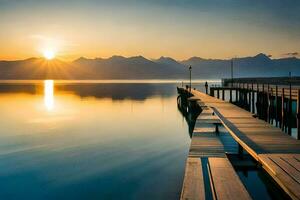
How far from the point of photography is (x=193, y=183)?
9.17m

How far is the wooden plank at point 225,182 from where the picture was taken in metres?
8.20

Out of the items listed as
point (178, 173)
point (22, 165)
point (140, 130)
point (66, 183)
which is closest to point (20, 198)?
point (66, 183)

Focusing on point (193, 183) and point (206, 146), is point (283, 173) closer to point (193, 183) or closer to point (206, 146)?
point (193, 183)

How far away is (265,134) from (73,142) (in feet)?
48.0

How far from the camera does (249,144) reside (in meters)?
12.6

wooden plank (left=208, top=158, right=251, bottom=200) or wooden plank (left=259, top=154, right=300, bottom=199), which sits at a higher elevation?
wooden plank (left=259, top=154, right=300, bottom=199)

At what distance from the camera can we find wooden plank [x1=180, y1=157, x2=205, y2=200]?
27.3 ft

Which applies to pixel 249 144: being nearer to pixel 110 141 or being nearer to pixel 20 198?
pixel 20 198

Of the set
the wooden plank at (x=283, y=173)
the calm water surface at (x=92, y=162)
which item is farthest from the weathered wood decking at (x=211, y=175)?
the calm water surface at (x=92, y=162)

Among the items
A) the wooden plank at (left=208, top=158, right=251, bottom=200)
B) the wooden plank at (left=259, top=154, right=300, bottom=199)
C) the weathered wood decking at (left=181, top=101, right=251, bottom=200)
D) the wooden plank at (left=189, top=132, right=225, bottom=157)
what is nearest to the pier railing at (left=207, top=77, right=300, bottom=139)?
the wooden plank at (left=189, top=132, right=225, bottom=157)

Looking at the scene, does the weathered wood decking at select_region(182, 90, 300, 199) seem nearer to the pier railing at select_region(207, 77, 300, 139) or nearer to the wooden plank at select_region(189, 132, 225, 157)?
the wooden plank at select_region(189, 132, 225, 157)

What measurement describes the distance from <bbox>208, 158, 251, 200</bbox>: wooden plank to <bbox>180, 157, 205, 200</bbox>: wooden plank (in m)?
0.39

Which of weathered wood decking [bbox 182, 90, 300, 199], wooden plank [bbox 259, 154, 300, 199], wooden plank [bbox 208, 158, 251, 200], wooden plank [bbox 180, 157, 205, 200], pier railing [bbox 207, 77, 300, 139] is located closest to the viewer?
wooden plank [bbox 259, 154, 300, 199]

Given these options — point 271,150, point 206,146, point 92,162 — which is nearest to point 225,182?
point 271,150
